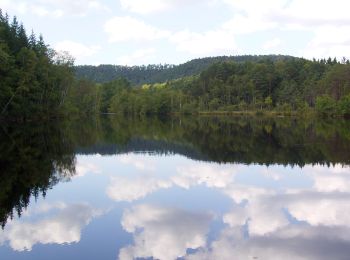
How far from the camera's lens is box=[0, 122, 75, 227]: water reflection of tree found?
17.3 metres

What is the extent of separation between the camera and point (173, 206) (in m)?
17.2

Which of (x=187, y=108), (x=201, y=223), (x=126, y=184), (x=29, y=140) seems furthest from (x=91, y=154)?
(x=187, y=108)

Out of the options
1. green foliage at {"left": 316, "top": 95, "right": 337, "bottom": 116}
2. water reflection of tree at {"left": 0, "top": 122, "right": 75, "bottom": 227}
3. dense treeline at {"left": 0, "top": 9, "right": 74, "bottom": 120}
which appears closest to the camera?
water reflection of tree at {"left": 0, "top": 122, "right": 75, "bottom": 227}

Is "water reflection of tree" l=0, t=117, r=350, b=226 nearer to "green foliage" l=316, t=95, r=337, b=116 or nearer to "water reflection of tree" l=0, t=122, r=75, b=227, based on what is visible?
"water reflection of tree" l=0, t=122, r=75, b=227

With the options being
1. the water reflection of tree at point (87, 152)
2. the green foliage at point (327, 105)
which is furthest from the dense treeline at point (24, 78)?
the green foliage at point (327, 105)

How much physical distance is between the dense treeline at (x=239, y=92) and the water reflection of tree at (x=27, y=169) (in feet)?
351

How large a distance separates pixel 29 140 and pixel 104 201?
24.1 meters

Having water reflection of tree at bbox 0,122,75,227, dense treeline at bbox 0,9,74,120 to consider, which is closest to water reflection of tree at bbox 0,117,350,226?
water reflection of tree at bbox 0,122,75,227

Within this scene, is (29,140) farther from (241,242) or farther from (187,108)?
(187,108)

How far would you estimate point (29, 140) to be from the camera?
3969 cm

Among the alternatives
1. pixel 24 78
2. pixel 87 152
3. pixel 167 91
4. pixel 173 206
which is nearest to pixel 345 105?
pixel 167 91

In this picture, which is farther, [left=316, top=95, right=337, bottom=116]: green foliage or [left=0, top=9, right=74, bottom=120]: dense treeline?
[left=316, top=95, right=337, bottom=116]: green foliage

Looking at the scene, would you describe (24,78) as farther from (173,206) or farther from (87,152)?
(173,206)

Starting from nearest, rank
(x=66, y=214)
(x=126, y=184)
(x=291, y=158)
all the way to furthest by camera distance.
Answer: (x=66, y=214), (x=126, y=184), (x=291, y=158)
